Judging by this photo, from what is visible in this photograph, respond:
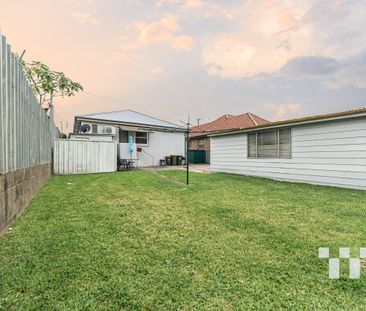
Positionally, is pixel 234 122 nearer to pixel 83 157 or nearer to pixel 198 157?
pixel 198 157

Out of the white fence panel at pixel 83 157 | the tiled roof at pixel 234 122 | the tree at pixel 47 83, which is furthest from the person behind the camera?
the tiled roof at pixel 234 122

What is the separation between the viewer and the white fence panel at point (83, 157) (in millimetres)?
10727

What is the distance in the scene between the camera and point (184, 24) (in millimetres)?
10844

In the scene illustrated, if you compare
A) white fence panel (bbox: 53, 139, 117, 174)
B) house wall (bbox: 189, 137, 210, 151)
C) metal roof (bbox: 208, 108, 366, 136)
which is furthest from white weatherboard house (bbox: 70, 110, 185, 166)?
metal roof (bbox: 208, 108, 366, 136)

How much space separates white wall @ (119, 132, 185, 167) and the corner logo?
14.2 meters

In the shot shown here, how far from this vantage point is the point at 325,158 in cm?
777

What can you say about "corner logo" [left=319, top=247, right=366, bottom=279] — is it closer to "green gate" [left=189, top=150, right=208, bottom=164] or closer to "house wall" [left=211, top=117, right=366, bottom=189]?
"house wall" [left=211, top=117, right=366, bottom=189]

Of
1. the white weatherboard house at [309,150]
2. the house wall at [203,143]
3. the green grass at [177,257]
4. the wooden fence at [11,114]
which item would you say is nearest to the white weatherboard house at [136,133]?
the house wall at [203,143]

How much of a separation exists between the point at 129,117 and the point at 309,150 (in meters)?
13.6

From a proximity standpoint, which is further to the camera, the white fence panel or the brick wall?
the white fence panel

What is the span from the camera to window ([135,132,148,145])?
17.0 metres

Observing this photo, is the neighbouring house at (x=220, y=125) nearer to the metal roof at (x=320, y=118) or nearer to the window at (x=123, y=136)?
the window at (x=123, y=136)

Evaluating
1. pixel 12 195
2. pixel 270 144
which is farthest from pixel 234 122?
pixel 12 195

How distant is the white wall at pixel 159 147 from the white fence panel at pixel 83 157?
3713 mm
